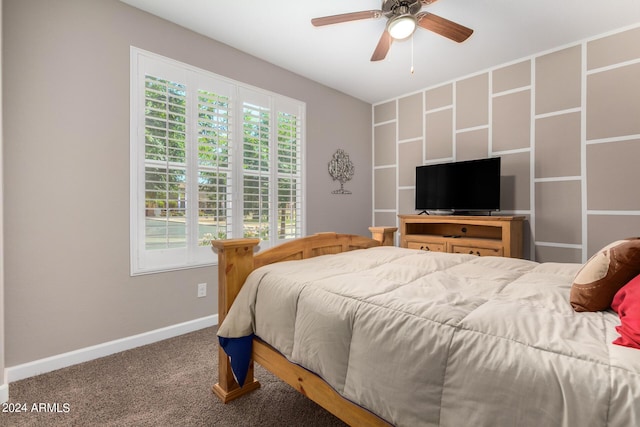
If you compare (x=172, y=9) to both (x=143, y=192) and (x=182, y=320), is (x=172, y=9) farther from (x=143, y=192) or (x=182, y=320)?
(x=182, y=320)

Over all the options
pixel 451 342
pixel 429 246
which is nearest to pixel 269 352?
pixel 451 342

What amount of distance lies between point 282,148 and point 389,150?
176cm

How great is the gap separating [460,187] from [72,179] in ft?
11.9

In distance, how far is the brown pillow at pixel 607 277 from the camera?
3.20ft

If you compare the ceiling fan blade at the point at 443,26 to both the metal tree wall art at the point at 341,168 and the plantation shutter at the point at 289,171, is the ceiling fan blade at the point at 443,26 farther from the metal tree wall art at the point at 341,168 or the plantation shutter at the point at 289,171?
the metal tree wall art at the point at 341,168

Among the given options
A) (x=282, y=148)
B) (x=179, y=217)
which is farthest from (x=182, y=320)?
(x=282, y=148)

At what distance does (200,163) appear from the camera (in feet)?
8.98

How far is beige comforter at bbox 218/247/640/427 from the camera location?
0.71 m

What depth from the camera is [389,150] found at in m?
4.43

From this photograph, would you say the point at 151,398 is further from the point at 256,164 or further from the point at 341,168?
the point at 341,168

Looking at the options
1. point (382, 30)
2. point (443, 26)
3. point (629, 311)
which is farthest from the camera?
point (382, 30)

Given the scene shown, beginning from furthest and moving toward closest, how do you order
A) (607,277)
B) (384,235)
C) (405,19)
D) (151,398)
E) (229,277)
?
1. (384,235)
2. (405,19)
3. (151,398)
4. (229,277)
5. (607,277)

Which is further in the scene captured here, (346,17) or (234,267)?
(346,17)

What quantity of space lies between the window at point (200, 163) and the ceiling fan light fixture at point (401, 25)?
159 centimetres
